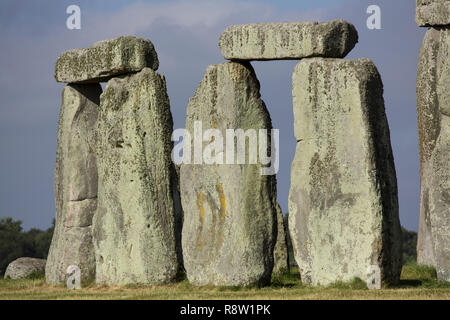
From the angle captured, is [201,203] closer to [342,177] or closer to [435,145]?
[342,177]

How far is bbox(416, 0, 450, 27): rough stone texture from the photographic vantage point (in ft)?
58.1

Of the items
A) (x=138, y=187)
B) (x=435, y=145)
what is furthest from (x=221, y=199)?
(x=435, y=145)

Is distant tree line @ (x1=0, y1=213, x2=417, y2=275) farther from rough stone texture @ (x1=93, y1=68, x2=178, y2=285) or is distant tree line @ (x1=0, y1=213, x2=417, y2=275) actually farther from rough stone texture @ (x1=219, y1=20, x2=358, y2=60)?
rough stone texture @ (x1=219, y1=20, x2=358, y2=60)

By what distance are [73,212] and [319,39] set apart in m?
6.51

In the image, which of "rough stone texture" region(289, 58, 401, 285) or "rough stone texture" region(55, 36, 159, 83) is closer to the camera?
"rough stone texture" region(289, 58, 401, 285)

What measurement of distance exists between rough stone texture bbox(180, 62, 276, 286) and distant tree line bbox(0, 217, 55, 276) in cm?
2399

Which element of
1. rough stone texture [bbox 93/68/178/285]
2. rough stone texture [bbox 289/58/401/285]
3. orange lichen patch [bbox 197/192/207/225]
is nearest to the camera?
rough stone texture [bbox 289/58/401/285]

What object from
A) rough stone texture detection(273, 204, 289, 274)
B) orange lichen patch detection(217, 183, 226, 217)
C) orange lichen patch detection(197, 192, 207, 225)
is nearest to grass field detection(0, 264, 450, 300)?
rough stone texture detection(273, 204, 289, 274)

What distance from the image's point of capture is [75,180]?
19.7 metres

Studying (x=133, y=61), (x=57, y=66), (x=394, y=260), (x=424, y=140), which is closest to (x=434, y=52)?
(x=424, y=140)

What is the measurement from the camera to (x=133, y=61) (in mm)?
18125

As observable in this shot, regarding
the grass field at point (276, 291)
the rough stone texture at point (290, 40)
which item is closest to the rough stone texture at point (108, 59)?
the rough stone texture at point (290, 40)

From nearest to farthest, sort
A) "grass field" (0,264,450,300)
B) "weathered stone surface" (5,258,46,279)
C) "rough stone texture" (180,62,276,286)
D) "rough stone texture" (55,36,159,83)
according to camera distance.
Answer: "grass field" (0,264,450,300)
"rough stone texture" (180,62,276,286)
"rough stone texture" (55,36,159,83)
"weathered stone surface" (5,258,46,279)

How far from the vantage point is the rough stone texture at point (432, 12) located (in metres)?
17.7
